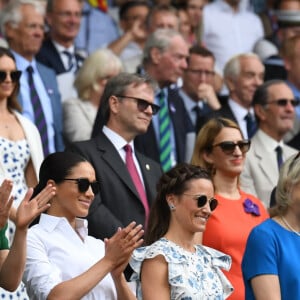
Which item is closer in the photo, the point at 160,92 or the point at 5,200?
the point at 5,200

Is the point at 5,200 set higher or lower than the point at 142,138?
higher

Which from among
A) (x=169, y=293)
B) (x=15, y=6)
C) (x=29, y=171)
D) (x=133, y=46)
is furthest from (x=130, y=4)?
(x=169, y=293)

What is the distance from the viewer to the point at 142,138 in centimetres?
1086

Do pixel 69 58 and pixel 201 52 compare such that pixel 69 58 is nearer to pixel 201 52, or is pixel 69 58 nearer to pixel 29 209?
pixel 201 52

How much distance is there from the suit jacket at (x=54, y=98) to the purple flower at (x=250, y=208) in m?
2.48

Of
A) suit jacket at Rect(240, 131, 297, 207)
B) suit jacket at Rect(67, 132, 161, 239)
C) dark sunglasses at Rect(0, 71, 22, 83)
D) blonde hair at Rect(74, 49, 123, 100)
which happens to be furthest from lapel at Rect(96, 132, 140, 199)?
→ blonde hair at Rect(74, 49, 123, 100)

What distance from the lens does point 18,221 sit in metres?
6.53

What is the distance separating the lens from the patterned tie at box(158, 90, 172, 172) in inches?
430

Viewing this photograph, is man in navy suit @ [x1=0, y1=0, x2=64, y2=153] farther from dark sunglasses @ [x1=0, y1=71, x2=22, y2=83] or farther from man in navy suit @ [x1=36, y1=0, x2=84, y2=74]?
dark sunglasses @ [x1=0, y1=71, x2=22, y2=83]

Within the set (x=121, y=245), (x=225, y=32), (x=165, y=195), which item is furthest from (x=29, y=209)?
(x=225, y=32)

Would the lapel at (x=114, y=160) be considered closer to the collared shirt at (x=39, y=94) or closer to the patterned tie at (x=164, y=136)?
the collared shirt at (x=39, y=94)

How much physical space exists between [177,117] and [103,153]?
2.66 meters

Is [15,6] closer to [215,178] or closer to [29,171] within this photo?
[29,171]

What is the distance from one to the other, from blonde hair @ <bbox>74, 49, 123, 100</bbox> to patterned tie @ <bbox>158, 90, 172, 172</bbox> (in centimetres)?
56
